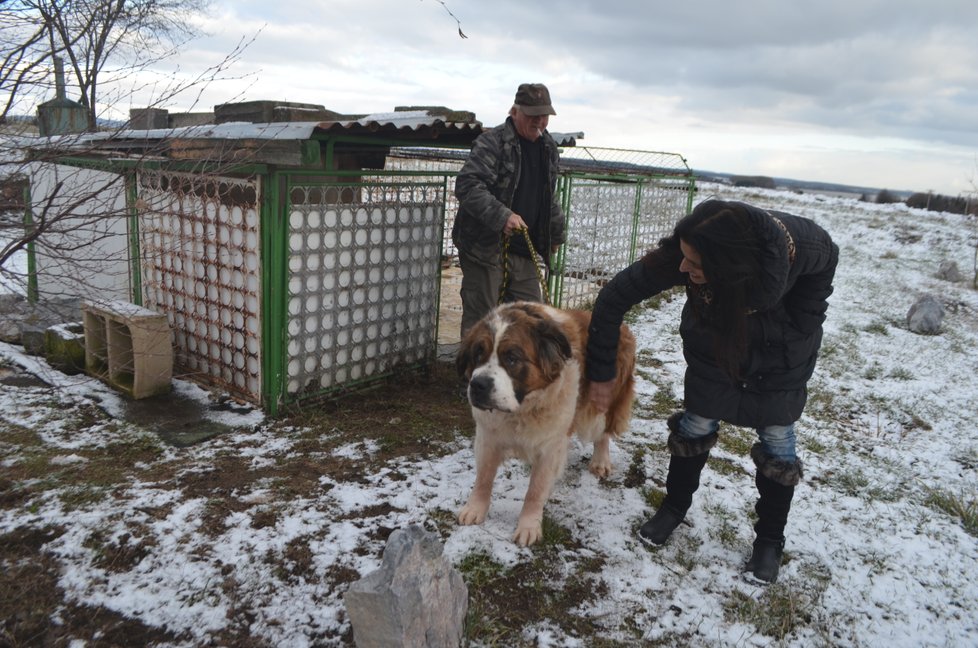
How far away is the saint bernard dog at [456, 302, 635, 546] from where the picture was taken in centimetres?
306

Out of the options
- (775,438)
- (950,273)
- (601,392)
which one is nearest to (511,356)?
(601,392)

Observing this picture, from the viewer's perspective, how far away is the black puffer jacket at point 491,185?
432 cm

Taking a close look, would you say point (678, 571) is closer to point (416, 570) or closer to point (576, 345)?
point (576, 345)

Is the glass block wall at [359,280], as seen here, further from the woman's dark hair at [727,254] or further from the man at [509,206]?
the woman's dark hair at [727,254]

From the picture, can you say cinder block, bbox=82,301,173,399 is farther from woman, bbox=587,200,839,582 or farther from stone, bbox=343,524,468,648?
woman, bbox=587,200,839,582

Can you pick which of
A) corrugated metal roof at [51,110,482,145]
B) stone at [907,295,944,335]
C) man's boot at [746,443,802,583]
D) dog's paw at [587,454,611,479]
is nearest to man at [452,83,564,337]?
corrugated metal roof at [51,110,482,145]

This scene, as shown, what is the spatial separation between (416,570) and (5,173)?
7.72 ft

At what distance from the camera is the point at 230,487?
364cm

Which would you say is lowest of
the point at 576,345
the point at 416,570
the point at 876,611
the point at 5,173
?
the point at 876,611

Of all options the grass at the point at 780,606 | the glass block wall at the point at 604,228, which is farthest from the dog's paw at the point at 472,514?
the glass block wall at the point at 604,228

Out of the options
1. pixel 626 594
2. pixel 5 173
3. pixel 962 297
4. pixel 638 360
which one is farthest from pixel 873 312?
pixel 5 173

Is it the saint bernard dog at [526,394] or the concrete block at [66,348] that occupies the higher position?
the saint bernard dog at [526,394]

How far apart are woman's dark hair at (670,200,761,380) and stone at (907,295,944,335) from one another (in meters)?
8.46

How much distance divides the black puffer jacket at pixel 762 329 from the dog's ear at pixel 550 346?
214 mm
